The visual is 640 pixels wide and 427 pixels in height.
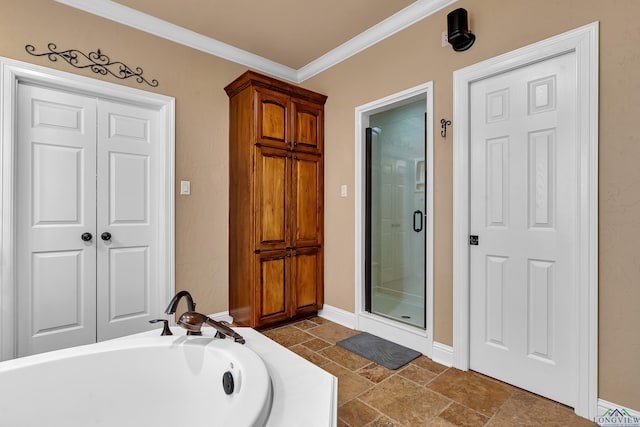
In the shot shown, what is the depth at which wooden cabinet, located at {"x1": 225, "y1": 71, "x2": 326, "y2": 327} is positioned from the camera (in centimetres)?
296

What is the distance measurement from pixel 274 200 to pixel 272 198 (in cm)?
3

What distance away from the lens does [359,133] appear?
3.13 m

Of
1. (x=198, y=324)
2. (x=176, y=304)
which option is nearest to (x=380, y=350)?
(x=198, y=324)

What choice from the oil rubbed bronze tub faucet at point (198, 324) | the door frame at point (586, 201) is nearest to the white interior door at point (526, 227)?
→ the door frame at point (586, 201)

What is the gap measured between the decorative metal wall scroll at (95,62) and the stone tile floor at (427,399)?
2.73 metres

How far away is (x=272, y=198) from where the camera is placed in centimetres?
307

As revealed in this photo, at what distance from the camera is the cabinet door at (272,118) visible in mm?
2974

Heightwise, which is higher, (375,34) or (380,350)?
(375,34)

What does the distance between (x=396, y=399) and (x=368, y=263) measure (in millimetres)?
1410

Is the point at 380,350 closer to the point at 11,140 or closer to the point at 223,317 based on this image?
the point at 223,317

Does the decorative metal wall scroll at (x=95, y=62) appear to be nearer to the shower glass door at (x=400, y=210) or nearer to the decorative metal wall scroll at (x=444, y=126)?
the shower glass door at (x=400, y=210)

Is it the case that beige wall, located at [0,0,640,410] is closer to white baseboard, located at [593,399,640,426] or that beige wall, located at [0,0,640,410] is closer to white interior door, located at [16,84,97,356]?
white baseboard, located at [593,399,640,426]

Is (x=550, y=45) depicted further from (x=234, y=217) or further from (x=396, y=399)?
(x=234, y=217)

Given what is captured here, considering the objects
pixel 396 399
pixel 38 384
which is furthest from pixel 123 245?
pixel 396 399
